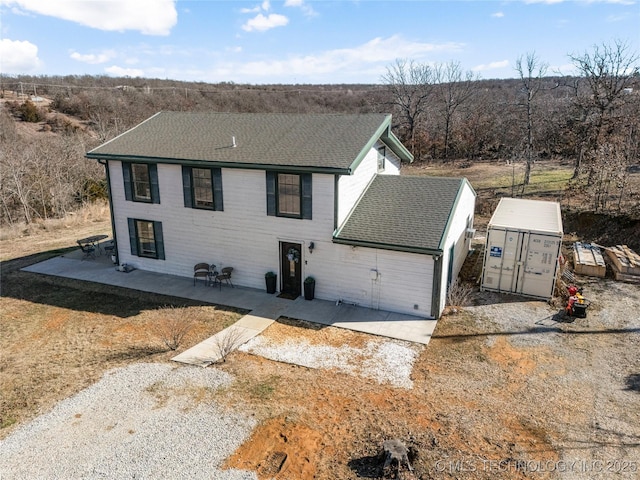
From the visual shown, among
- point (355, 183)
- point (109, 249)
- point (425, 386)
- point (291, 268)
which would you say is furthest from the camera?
point (109, 249)

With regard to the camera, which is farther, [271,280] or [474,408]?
[271,280]

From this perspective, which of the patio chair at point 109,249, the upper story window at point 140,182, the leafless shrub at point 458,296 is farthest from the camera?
the patio chair at point 109,249

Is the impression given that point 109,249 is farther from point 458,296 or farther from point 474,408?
point 474,408

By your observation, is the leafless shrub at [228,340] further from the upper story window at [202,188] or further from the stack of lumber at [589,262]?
the stack of lumber at [589,262]

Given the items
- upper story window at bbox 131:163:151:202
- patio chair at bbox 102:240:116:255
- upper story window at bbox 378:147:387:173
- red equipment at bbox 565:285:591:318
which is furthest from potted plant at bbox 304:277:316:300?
patio chair at bbox 102:240:116:255

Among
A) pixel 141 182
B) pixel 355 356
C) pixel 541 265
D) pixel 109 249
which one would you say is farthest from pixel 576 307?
pixel 109 249

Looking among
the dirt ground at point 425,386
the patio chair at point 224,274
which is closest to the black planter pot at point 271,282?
the patio chair at point 224,274

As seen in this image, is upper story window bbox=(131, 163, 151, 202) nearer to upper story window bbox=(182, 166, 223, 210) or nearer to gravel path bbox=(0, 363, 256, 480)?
upper story window bbox=(182, 166, 223, 210)

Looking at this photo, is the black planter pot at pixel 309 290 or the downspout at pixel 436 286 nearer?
the downspout at pixel 436 286
